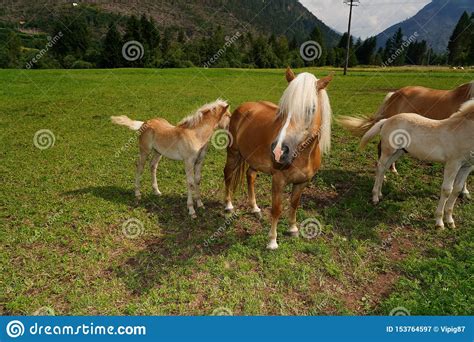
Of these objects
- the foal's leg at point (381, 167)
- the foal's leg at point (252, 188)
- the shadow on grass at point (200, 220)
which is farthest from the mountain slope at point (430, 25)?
the foal's leg at point (252, 188)

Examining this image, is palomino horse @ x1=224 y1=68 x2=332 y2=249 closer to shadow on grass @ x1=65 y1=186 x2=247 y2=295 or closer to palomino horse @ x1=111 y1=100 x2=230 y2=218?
palomino horse @ x1=111 y1=100 x2=230 y2=218

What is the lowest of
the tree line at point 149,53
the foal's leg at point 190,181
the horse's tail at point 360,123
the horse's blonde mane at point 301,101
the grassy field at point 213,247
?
the grassy field at point 213,247

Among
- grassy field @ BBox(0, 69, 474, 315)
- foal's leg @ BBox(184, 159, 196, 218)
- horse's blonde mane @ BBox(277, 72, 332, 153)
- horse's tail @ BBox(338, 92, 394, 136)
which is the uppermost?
horse's blonde mane @ BBox(277, 72, 332, 153)

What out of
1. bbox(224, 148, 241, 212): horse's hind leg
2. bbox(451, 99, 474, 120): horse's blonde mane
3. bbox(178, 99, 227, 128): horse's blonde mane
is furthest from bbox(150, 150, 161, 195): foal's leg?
bbox(451, 99, 474, 120): horse's blonde mane

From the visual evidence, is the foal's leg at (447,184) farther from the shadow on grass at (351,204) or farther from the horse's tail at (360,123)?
the horse's tail at (360,123)

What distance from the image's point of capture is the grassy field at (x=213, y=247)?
14.7 feet

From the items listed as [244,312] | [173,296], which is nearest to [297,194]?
[244,312]

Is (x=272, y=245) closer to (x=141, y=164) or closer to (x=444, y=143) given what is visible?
(x=141, y=164)

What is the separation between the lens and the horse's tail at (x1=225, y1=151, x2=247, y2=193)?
679 cm

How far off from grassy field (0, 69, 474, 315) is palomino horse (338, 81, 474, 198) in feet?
4.45

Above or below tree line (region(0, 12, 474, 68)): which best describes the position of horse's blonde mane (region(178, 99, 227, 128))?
below

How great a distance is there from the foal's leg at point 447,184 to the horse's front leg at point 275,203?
3.30 m

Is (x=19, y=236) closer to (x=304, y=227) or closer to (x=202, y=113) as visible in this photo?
(x=202, y=113)

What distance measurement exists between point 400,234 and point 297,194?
2309mm
